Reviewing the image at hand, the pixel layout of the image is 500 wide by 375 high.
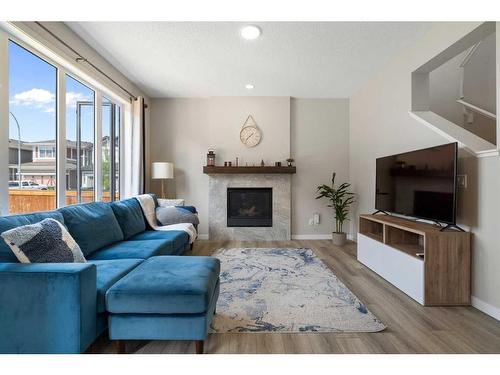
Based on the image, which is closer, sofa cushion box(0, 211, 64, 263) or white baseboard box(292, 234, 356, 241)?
sofa cushion box(0, 211, 64, 263)

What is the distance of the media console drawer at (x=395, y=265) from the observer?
2279 mm

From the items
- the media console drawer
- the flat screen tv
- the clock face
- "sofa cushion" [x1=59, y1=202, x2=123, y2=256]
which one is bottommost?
the media console drawer

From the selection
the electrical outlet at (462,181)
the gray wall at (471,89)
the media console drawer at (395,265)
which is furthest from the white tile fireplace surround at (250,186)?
the electrical outlet at (462,181)

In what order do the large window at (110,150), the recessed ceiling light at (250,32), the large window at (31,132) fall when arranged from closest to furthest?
the large window at (31,132)
the recessed ceiling light at (250,32)
the large window at (110,150)

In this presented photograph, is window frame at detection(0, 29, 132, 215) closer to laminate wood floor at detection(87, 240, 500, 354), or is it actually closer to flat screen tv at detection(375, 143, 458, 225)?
laminate wood floor at detection(87, 240, 500, 354)

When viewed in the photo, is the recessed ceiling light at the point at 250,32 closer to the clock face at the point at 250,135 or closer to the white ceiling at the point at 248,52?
the white ceiling at the point at 248,52

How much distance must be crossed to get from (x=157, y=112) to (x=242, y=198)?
2269 millimetres

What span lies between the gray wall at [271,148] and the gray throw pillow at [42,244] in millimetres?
3152

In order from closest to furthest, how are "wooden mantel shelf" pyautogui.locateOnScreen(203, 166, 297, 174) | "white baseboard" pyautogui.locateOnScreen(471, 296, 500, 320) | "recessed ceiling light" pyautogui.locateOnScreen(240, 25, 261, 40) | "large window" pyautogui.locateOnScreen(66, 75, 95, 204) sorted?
1. "white baseboard" pyautogui.locateOnScreen(471, 296, 500, 320)
2. "recessed ceiling light" pyautogui.locateOnScreen(240, 25, 261, 40)
3. "large window" pyautogui.locateOnScreen(66, 75, 95, 204)
4. "wooden mantel shelf" pyautogui.locateOnScreen(203, 166, 297, 174)

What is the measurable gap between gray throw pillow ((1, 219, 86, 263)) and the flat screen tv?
115 inches

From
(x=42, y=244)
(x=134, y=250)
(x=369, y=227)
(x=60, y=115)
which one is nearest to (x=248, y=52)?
(x=60, y=115)

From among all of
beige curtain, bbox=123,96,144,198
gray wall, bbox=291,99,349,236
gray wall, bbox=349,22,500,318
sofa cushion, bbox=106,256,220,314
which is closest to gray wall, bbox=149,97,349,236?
gray wall, bbox=291,99,349,236

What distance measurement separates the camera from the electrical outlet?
7.50 ft

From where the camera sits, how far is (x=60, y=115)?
2.71 metres
